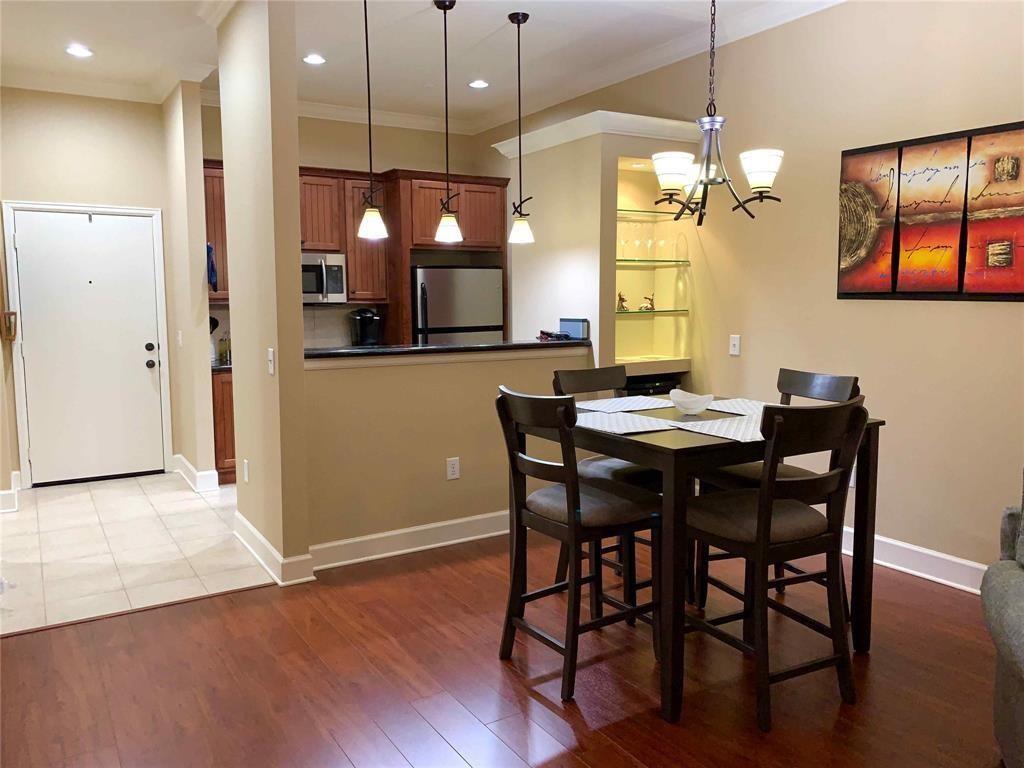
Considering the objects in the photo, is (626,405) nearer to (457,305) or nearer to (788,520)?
(788,520)

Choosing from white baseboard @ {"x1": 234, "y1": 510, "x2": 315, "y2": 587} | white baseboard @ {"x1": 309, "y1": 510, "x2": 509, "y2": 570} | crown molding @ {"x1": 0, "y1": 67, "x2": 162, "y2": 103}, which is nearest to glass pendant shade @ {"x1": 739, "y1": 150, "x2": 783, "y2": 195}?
white baseboard @ {"x1": 309, "y1": 510, "x2": 509, "y2": 570}

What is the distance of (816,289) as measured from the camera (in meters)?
4.04

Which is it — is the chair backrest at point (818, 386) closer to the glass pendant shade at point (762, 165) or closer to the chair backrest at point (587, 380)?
the chair backrest at point (587, 380)

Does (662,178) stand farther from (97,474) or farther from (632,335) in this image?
(97,474)

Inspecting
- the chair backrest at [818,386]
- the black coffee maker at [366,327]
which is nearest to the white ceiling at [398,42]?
the black coffee maker at [366,327]

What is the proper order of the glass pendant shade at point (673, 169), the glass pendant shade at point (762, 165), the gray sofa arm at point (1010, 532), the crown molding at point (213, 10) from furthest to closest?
the crown molding at point (213, 10)
the glass pendant shade at point (673, 169)
the glass pendant shade at point (762, 165)
the gray sofa arm at point (1010, 532)

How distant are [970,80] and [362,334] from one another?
174 inches

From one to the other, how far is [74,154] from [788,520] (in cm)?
542

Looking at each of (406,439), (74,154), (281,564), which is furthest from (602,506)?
(74,154)

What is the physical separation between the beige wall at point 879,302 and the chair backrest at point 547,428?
2020 mm

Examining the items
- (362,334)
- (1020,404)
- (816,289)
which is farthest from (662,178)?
(362,334)

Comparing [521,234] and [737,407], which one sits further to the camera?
[521,234]

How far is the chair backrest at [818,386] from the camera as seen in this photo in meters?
3.07

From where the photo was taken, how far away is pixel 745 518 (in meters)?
2.48
